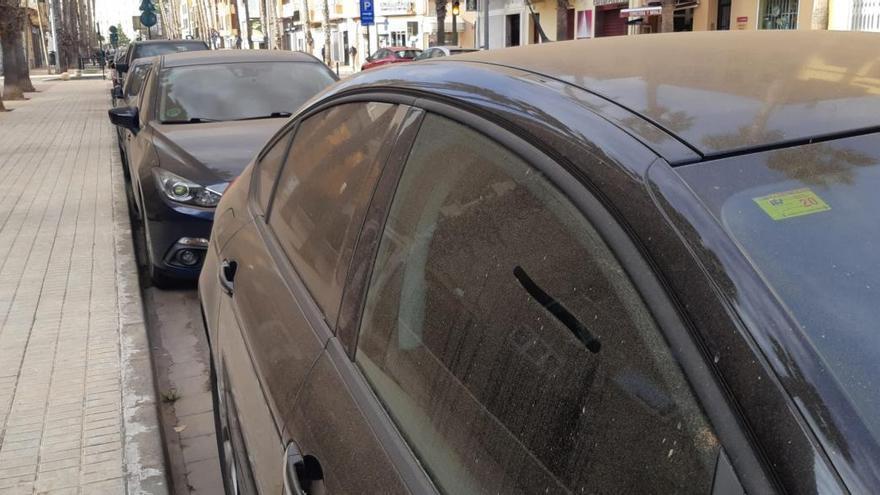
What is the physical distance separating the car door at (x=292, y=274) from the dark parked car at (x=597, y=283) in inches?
0.5

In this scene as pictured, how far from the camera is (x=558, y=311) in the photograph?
1.21m

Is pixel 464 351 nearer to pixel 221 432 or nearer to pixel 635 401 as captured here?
pixel 635 401

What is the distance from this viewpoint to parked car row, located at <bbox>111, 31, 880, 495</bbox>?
957 mm

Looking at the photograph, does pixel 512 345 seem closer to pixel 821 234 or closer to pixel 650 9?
pixel 821 234

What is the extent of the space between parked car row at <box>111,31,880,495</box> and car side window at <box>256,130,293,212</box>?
0.56 m

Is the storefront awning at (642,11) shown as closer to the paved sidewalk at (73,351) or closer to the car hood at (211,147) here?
the paved sidewalk at (73,351)

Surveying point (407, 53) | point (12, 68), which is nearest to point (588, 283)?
point (12, 68)

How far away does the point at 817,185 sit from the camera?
1192mm

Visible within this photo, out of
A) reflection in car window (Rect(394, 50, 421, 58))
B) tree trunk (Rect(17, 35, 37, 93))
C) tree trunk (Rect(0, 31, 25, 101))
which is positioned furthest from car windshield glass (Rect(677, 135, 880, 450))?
reflection in car window (Rect(394, 50, 421, 58))

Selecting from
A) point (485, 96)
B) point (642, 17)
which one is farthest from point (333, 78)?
point (642, 17)

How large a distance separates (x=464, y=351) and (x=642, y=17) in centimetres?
3141

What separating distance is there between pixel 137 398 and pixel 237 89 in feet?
11.8

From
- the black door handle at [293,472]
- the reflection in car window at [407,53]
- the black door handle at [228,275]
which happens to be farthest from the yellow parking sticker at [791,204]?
the reflection in car window at [407,53]

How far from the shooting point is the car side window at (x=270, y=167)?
2740mm
